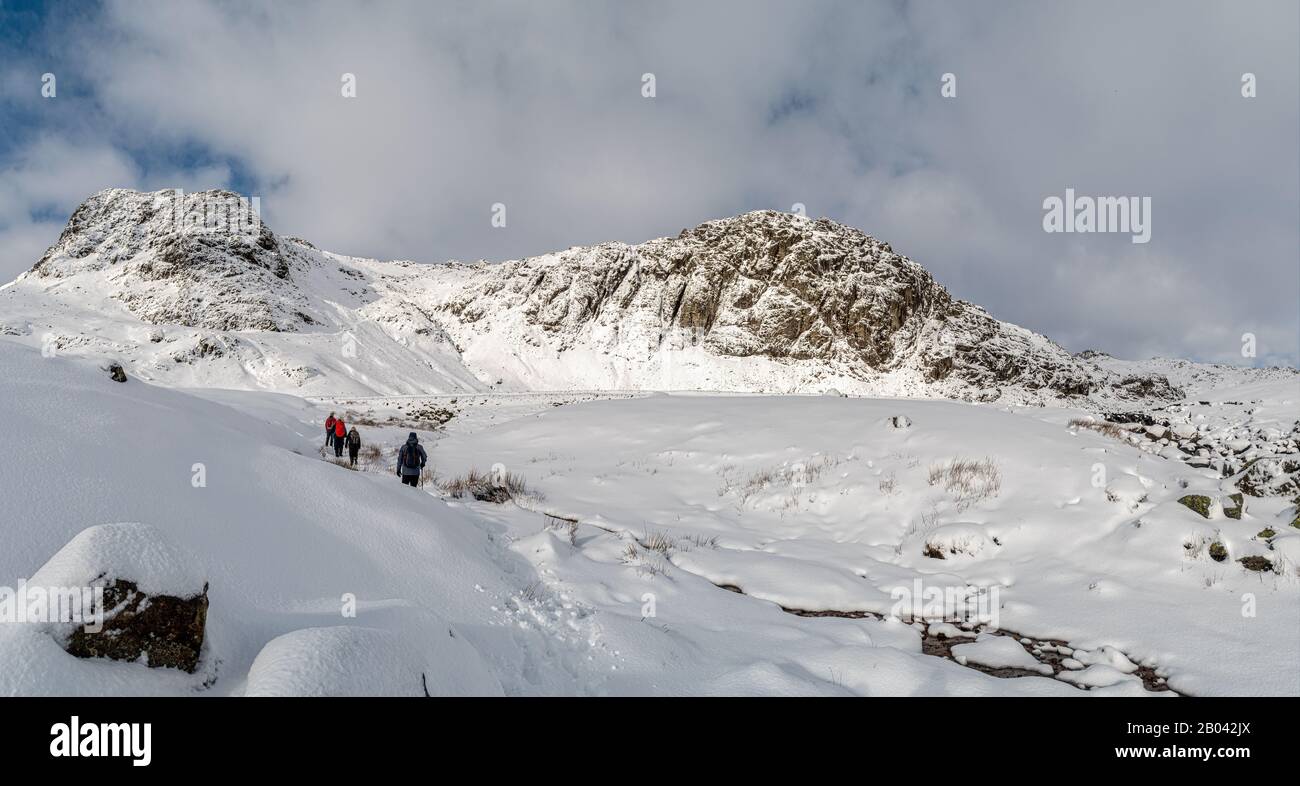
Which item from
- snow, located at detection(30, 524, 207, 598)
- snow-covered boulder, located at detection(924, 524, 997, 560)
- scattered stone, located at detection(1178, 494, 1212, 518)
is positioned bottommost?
snow-covered boulder, located at detection(924, 524, 997, 560)

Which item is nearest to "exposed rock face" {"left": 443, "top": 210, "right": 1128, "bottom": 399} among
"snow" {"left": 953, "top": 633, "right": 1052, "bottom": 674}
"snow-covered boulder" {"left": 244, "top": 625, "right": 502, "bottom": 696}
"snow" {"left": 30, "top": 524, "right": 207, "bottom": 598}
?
"snow" {"left": 953, "top": 633, "right": 1052, "bottom": 674}

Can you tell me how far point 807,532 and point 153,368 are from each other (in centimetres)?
4741

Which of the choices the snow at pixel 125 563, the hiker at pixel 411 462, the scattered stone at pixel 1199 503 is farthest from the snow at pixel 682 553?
the hiker at pixel 411 462

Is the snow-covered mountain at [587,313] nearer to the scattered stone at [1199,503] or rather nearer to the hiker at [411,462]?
the hiker at [411,462]

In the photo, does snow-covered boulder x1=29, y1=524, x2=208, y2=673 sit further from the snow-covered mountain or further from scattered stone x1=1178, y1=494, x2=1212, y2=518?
the snow-covered mountain

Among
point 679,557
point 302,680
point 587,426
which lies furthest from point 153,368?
point 302,680

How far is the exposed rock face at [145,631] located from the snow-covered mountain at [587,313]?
4540 centimetres

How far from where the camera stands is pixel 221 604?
11.8 feet

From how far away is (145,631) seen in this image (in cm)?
284

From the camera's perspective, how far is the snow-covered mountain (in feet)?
171

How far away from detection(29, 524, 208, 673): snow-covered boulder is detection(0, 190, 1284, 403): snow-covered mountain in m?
45.2

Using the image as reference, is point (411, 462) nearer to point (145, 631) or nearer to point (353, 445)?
point (353, 445)
